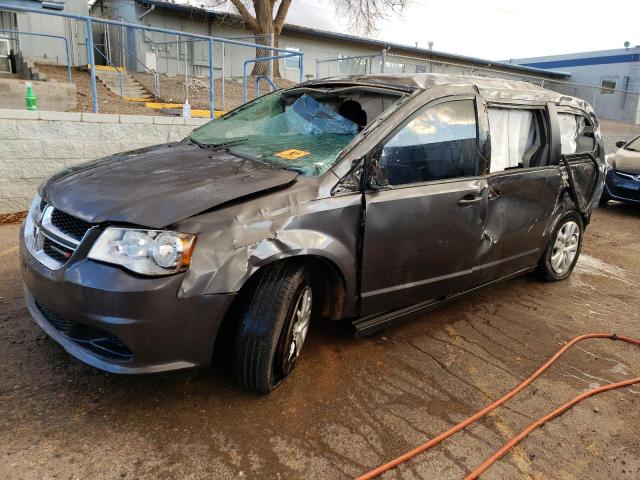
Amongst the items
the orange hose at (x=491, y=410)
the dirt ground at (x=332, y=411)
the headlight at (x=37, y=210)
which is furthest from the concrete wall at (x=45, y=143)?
the orange hose at (x=491, y=410)

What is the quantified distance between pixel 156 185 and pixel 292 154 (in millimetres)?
866

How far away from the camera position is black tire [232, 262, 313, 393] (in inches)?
94.0

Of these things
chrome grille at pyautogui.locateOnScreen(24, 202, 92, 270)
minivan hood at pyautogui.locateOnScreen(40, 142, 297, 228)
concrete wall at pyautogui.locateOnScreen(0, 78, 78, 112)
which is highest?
concrete wall at pyautogui.locateOnScreen(0, 78, 78, 112)

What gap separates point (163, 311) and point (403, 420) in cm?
134

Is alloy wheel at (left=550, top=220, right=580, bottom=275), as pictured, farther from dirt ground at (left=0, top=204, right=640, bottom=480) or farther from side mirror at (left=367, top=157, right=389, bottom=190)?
side mirror at (left=367, top=157, right=389, bottom=190)

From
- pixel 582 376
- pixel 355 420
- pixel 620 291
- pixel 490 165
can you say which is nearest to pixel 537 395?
pixel 582 376

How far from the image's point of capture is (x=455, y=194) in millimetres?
3145

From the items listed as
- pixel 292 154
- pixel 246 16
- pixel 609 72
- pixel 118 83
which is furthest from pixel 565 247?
pixel 609 72

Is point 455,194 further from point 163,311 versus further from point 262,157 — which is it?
point 163,311

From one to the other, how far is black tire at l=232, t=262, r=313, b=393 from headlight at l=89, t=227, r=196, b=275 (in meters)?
0.43

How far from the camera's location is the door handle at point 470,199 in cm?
318

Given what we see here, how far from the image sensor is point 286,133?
3410 mm

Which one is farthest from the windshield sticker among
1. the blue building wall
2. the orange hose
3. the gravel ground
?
the blue building wall

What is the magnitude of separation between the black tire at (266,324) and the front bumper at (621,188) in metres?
7.96
